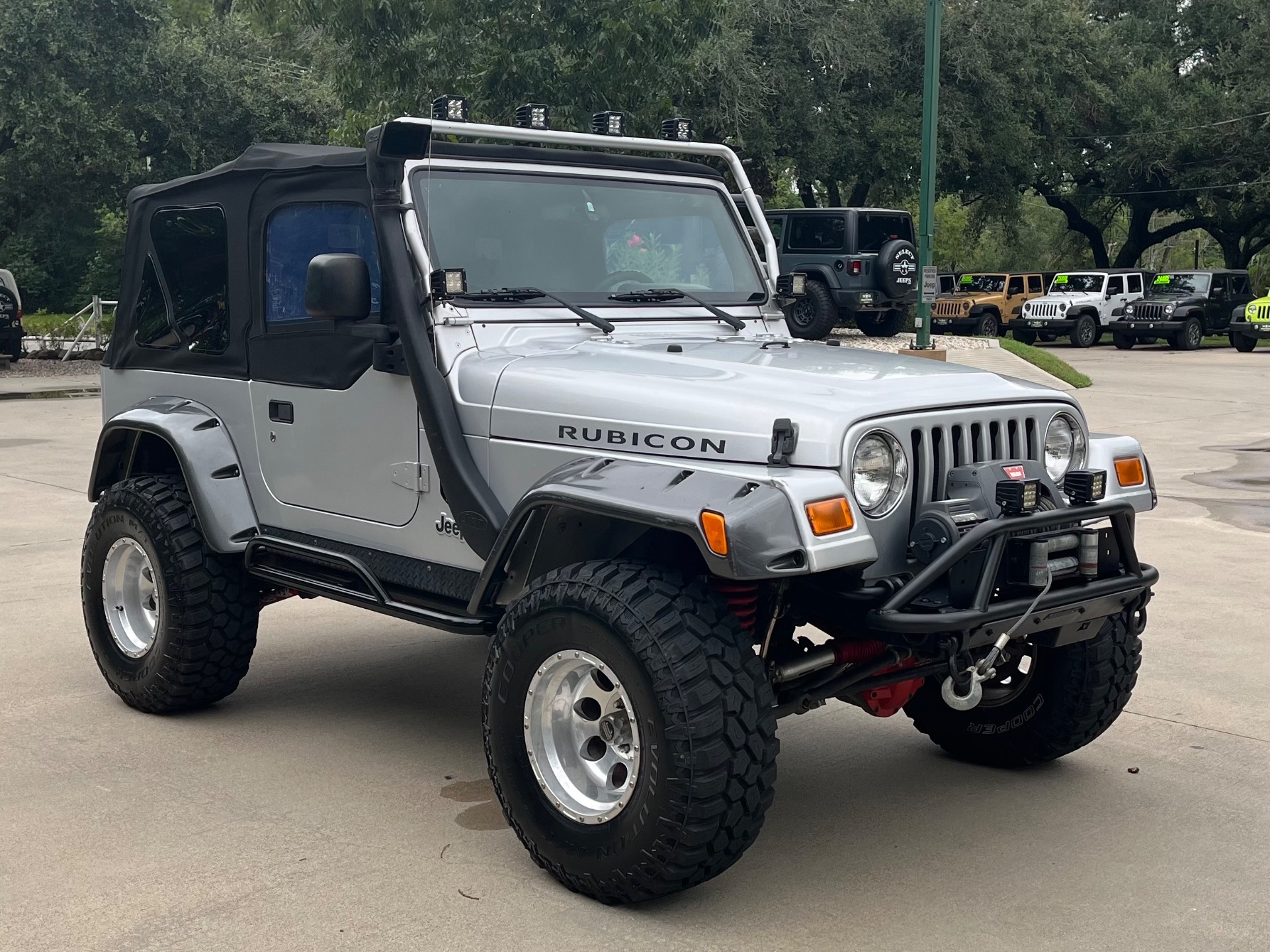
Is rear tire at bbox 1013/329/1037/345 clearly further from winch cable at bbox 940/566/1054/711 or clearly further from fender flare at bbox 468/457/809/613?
fender flare at bbox 468/457/809/613

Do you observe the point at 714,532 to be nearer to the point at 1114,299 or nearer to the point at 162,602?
the point at 162,602

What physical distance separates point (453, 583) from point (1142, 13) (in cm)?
4017

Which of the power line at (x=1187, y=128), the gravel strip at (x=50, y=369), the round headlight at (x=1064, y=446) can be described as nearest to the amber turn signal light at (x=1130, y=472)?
the round headlight at (x=1064, y=446)

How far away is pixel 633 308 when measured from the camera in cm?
506

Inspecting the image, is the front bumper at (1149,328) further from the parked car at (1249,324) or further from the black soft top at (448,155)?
the black soft top at (448,155)

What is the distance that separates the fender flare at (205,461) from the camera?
5309mm

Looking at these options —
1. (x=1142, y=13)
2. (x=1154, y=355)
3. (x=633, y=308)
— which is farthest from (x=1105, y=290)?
(x=633, y=308)

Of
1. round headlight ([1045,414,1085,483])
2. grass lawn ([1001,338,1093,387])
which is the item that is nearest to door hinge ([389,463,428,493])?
round headlight ([1045,414,1085,483])

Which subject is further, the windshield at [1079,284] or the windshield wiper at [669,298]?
the windshield at [1079,284]

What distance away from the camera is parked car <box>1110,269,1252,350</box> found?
3069 centimetres

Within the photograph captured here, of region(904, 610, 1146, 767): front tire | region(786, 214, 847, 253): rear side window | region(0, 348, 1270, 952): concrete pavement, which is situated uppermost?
region(786, 214, 847, 253): rear side window

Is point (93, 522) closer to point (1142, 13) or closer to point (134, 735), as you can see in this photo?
point (134, 735)

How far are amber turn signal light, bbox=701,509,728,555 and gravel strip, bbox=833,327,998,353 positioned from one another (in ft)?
63.7

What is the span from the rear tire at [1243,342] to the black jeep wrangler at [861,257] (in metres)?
9.14
